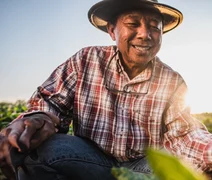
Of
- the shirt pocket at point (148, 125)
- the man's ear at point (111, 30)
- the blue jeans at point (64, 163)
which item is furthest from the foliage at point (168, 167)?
the man's ear at point (111, 30)

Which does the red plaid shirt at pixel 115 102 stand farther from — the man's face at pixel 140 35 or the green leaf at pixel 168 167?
the green leaf at pixel 168 167

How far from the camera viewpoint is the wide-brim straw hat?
6.43ft

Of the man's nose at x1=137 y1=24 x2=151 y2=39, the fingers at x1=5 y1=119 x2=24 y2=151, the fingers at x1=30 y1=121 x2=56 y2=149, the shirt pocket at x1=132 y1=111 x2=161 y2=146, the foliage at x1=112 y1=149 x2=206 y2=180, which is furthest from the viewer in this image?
the shirt pocket at x1=132 y1=111 x2=161 y2=146

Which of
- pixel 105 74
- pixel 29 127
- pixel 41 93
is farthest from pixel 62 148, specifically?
pixel 105 74

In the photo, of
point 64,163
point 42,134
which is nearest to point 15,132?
point 42,134

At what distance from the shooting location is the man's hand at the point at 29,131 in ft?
4.37

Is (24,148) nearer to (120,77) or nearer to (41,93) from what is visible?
(41,93)

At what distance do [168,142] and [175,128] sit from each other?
0.43 ft

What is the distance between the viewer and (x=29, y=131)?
4.54ft

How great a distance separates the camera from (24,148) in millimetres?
1349

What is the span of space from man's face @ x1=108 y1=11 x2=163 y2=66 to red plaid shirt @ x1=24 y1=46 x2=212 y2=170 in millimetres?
179

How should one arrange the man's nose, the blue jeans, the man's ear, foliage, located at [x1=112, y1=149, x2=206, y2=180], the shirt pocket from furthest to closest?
the man's ear, the shirt pocket, the man's nose, the blue jeans, foliage, located at [x1=112, y1=149, x2=206, y2=180]

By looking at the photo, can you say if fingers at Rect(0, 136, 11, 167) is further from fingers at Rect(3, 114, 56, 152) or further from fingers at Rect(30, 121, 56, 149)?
fingers at Rect(30, 121, 56, 149)

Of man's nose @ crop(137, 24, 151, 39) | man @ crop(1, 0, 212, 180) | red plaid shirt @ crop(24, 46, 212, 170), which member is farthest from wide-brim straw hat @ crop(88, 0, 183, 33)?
red plaid shirt @ crop(24, 46, 212, 170)
